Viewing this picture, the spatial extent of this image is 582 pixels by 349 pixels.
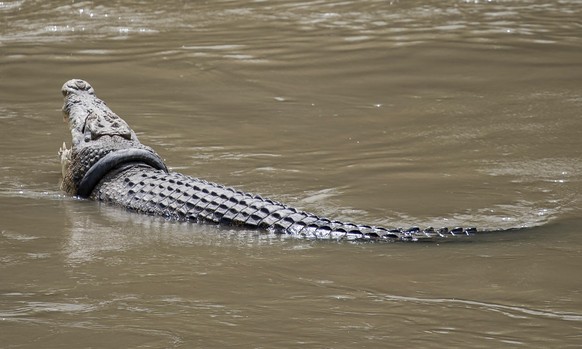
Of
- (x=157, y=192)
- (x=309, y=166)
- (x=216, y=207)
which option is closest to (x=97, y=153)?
(x=157, y=192)

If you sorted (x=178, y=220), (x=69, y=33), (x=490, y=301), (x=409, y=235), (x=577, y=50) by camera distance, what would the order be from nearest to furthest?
(x=490, y=301), (x=409, y=235), (x=178, y=220), (x=577, y=50), (x=69, y=33)

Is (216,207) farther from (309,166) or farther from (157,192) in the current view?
(309,166)

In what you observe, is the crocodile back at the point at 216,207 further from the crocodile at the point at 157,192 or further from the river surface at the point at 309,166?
the river surface at the point at 309,166

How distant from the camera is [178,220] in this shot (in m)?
6.52

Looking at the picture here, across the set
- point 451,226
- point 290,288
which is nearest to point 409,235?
point 451,226

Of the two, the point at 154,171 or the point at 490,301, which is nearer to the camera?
the point at 490,301

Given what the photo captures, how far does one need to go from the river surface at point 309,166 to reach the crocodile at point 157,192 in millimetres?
105

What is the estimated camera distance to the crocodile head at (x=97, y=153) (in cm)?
711

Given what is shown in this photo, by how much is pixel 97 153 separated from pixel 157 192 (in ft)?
2.24

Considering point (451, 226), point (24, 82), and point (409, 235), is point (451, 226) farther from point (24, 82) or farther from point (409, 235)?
point (24, 82)

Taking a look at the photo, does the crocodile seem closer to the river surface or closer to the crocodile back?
the crocodile back

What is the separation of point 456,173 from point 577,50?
418 centimetres

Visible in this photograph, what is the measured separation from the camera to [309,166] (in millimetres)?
7812

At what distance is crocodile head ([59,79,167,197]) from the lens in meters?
7.11
